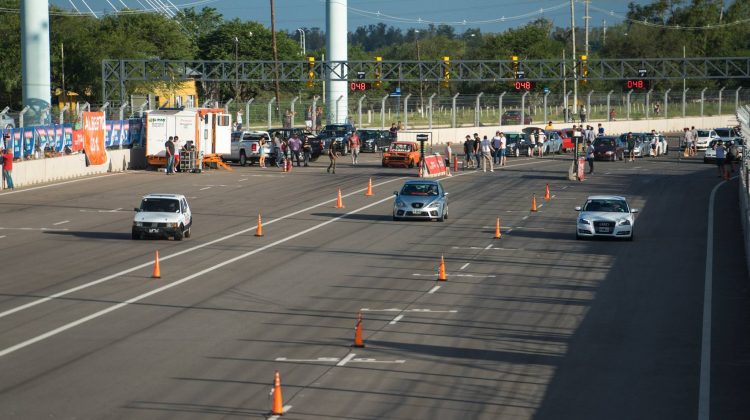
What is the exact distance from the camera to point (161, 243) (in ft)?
112

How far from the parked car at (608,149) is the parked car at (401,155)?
1274cm

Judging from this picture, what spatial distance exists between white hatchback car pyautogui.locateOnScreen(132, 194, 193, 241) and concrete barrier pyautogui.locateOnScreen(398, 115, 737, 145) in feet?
154

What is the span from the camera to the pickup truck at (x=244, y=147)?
63500 millimetres

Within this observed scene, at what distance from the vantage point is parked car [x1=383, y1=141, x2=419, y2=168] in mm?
62000

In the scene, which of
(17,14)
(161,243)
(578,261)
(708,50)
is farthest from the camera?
(708,50)

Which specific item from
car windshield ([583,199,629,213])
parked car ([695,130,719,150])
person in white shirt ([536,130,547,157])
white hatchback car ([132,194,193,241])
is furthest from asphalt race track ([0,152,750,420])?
parked car ([695,130,719,150])

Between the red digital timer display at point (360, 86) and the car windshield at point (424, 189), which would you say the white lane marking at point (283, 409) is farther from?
the red digital timer display at point (360, 86)

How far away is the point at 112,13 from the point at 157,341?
327ft

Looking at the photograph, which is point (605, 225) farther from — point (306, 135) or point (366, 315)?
point (306, 135)

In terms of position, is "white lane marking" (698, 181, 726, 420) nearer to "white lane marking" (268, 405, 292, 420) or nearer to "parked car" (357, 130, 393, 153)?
Result: "white lane marking" (268, 405, 292, 420)

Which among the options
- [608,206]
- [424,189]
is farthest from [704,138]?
[608,206]

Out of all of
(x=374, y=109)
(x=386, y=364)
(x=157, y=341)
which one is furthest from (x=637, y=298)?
(x=374, y=109)

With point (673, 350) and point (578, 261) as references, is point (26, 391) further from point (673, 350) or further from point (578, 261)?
point (578, 261)

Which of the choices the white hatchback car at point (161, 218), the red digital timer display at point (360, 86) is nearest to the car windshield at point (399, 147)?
the red digital timer display at point (360, 86)
